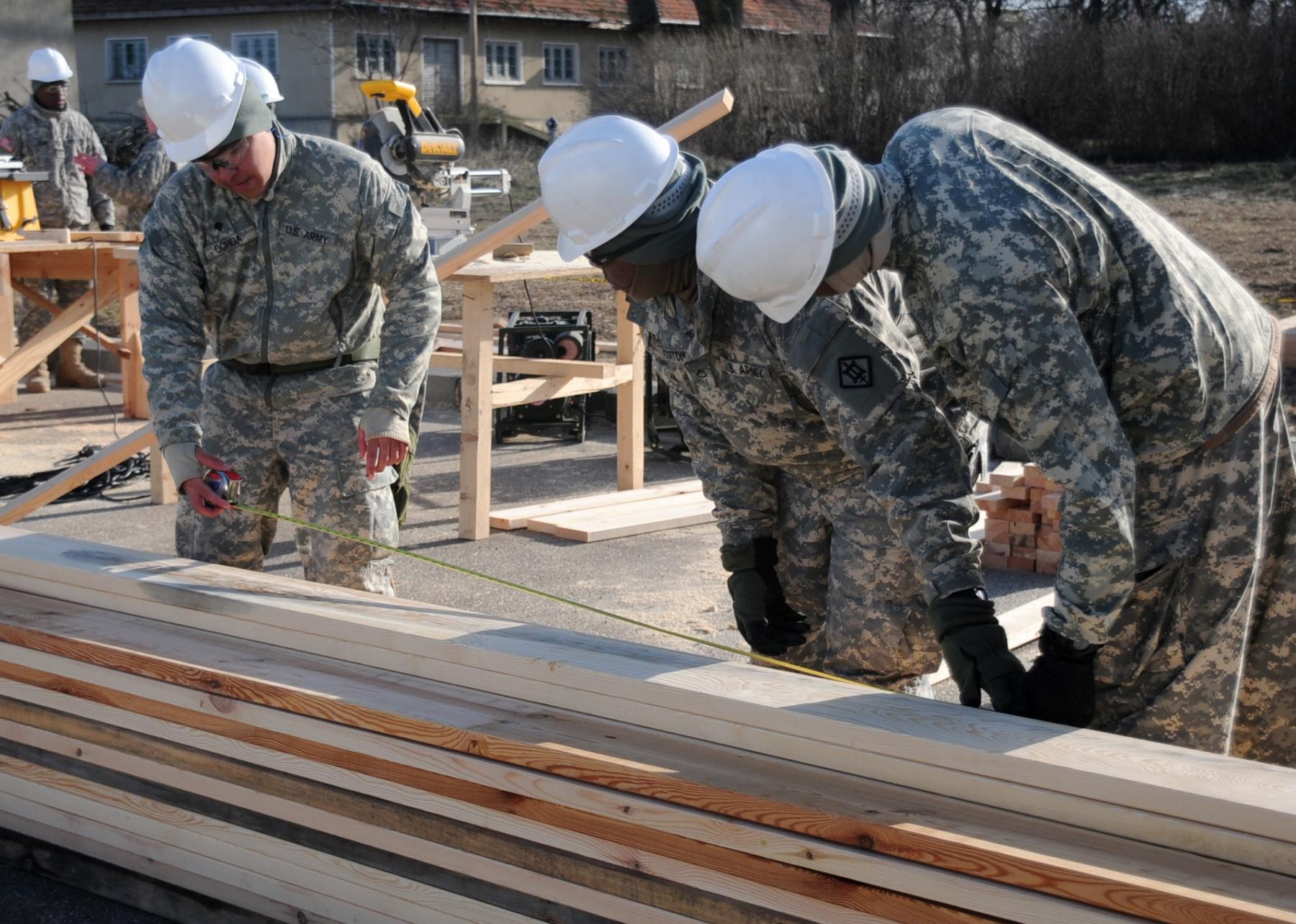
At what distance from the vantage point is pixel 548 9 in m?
34.4

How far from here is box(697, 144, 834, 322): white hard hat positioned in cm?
240

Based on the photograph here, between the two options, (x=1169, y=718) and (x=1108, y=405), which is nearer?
(x=1108, y=405)

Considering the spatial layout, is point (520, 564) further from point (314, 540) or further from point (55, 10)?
point (55, 10)

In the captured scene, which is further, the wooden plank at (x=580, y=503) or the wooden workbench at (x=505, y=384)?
the wooden plank at (x=580, y=503)

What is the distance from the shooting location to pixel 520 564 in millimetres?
6375

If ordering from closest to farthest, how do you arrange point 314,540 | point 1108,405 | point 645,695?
1. point 1108,405
2. point 645,695
3. point 314,540

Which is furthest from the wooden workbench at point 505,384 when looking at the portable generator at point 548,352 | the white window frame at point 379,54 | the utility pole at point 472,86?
the white window frame at point 379,54

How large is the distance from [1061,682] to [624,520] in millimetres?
4515

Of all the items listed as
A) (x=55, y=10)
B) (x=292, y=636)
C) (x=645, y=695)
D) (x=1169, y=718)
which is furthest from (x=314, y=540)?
(x=55, y=10)

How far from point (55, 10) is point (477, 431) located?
19.3 m

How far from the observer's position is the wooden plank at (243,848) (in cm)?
278

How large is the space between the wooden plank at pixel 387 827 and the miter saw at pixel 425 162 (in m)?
4.95

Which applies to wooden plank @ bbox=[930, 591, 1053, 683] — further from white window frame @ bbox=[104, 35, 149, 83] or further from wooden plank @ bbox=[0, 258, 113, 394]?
white window frame @ bbox=[104, 35, 149, 83]

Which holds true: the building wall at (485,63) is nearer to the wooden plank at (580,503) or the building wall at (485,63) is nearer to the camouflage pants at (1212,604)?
the wooden plank at (580,503)
